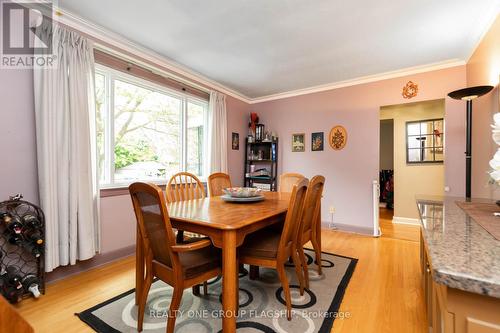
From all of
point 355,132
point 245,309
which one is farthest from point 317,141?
point 245,309

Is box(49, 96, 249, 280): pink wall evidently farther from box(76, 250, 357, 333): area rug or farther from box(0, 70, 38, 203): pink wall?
box(76, 250, 357, 333): area rug

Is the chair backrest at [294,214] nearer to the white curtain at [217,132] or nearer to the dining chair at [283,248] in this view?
the dining chair at [283,248]

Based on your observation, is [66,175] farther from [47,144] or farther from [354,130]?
[354,130]

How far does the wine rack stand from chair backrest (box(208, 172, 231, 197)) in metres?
1.47

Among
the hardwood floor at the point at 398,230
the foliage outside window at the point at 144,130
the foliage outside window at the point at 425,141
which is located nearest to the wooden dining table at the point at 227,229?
the foliage outside window at the point at 144,130

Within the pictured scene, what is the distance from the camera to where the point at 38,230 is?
5.93 feet

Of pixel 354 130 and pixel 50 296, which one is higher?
pixel 354 130

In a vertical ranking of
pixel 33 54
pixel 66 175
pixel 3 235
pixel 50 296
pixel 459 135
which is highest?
pixel 33 54

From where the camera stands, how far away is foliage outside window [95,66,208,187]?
98.4 inches

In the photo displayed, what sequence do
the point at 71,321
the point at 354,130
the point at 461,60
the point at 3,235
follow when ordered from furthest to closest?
the point at 354,130
the point at 461,60
the point at 3,235
the point at 71,321

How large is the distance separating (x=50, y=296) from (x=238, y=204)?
5.48 ft

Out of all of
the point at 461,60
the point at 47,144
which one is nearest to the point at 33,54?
the point at 47,144

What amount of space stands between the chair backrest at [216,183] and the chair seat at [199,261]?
1.10 m

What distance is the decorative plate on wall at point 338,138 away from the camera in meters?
3.70
